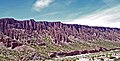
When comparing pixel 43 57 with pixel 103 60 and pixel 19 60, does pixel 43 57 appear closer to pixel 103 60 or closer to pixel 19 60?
pixel 19 60

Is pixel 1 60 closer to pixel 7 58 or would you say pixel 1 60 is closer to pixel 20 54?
pixel 7 58

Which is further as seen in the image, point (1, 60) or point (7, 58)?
point (7, 58)

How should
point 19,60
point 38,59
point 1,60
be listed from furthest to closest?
point 38,59 < point 19,60 < point 1,60

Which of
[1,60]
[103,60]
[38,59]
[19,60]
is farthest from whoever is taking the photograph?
[38,59]

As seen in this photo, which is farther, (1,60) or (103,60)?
(1,60)

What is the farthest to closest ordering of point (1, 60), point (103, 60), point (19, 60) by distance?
point (19, 60) < point (1, 60) < point (103, 60)

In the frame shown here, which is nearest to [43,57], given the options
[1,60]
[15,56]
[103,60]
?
[15,56]

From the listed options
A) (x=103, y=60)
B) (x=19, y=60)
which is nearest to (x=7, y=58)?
(x=19, y=60)
